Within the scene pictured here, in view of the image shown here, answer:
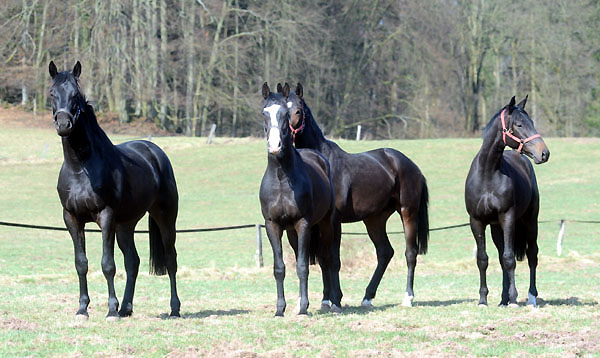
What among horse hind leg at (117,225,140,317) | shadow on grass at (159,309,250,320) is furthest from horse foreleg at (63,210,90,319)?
shadow on grass at (159,309,250,320)

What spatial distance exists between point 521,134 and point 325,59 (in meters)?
42.9

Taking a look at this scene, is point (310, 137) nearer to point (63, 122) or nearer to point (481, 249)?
point (481, 249)

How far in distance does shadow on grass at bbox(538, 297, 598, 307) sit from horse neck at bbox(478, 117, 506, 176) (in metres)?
1.89

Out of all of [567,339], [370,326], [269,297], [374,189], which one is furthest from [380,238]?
[567,339]

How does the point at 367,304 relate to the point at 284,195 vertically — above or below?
below

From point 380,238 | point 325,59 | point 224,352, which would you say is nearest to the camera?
point 224,352

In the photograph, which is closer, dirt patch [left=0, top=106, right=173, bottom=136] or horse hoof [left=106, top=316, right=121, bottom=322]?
horse hoof [left=106, top=316, right=121, bottom=322]

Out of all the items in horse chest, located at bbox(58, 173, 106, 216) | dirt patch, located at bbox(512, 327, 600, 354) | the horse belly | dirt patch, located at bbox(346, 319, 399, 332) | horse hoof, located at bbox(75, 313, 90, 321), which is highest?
horse chest, located at bbox(58, 173, 106, 216)

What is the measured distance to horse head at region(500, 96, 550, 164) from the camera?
32.7 feet

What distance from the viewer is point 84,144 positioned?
889 centimetres

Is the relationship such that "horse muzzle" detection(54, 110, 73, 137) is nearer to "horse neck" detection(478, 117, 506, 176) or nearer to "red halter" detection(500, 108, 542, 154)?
"horse neck" detection(478, 117, 506, 176)

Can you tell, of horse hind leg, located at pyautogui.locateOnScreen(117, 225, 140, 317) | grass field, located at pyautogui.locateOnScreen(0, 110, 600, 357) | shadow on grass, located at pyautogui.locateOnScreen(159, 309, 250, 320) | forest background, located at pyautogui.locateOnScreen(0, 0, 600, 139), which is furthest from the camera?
forest background, located at pyautogui.locateOnScreen(0, 0, 600, 139)

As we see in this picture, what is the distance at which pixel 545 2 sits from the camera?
173 feet

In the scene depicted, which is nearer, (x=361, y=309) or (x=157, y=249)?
(x=361, y=309)
